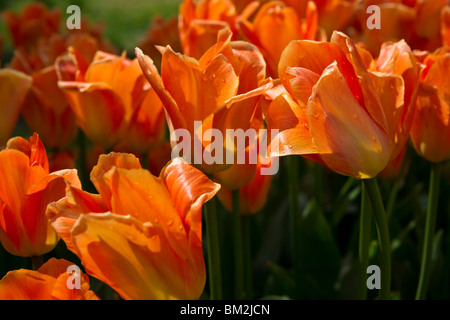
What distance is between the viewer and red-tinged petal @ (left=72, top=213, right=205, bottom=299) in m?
0.57

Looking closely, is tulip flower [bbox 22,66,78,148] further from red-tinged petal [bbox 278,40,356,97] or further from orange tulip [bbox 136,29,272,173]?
red-tinged petal [bbox 278,40,356,97]

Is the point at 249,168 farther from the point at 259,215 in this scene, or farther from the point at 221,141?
the point at 259,215

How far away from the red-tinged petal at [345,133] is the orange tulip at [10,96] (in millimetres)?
570

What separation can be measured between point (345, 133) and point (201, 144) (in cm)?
16

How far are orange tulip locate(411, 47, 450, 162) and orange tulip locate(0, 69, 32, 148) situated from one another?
0.59 m

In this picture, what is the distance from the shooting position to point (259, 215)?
1429 millimetres

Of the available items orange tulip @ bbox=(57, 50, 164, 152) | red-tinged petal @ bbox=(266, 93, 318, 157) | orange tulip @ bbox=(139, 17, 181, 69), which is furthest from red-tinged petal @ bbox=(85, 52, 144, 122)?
orange tulip @ bbox=(139, 17, 181, 69)

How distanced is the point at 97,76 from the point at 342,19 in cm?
53

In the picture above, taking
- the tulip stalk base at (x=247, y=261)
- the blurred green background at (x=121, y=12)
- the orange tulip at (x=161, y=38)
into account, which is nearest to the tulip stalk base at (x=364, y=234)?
the tulip stalk base at (x=247, y=261)

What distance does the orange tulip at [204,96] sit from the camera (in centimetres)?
74

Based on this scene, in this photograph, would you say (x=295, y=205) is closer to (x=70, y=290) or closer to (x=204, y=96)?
(x=204, y=96)

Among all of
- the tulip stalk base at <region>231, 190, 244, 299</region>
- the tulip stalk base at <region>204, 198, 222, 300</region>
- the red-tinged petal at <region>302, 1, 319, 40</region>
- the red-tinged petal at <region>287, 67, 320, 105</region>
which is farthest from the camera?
the red-tinged petal at <region>302, 1, 319, 40</region>
